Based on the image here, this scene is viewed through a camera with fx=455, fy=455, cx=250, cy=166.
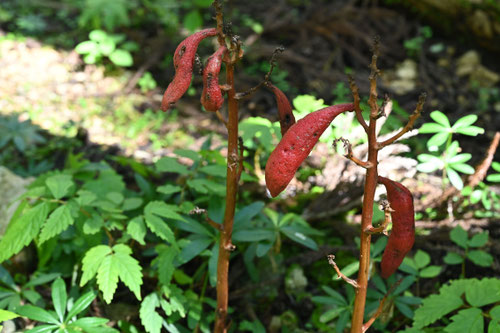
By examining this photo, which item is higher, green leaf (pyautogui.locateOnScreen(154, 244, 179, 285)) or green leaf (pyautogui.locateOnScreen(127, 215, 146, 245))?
green leaf (pyautogui.locateOnScreen(127, 215, 146, 245))

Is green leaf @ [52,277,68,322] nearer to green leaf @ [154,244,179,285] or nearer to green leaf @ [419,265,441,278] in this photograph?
green leaf @ [154,244,179,285]

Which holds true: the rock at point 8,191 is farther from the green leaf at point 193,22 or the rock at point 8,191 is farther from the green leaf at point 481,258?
the green leaf at point 193,22

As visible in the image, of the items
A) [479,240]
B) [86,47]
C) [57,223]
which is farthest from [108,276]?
[86,47]

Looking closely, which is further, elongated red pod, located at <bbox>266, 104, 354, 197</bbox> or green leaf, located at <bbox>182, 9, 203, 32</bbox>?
green leaf, located at <bbox>182, 9, 203, 32</bbox>

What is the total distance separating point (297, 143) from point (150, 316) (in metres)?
1.15

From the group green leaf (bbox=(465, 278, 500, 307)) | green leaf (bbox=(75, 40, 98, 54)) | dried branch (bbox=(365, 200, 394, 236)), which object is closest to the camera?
dried branch (bbox=(365, 200, 394, 236))

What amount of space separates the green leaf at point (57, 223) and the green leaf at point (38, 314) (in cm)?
31

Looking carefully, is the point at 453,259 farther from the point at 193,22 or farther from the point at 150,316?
the point at 193,22

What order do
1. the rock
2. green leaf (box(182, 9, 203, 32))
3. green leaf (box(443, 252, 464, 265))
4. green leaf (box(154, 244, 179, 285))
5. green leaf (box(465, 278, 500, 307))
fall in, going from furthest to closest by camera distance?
green leaf (box(182, 9, 203, 32)), the rock, green leaf (box(443, 252, 464, 265)), green leaf (box(154, 244, 179, 285)), green leaf (box(465, 278, 500, 307))

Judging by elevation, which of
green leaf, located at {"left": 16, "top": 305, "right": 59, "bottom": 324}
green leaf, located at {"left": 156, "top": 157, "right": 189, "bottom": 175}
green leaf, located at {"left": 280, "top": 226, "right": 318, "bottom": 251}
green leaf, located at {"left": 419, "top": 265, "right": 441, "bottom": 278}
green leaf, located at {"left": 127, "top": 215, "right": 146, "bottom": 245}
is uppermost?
green leaf, located at {"left": 156, "top": 157, "right": 189, "bottom": 175}

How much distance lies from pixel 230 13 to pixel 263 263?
3.95 metres

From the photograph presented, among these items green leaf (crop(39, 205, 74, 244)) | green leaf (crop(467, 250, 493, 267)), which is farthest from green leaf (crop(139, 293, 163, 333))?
green leaf (crop(467, 250, 493, 267))

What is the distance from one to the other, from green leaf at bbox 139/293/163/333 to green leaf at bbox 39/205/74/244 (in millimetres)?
498

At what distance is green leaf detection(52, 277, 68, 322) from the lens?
1934mm
